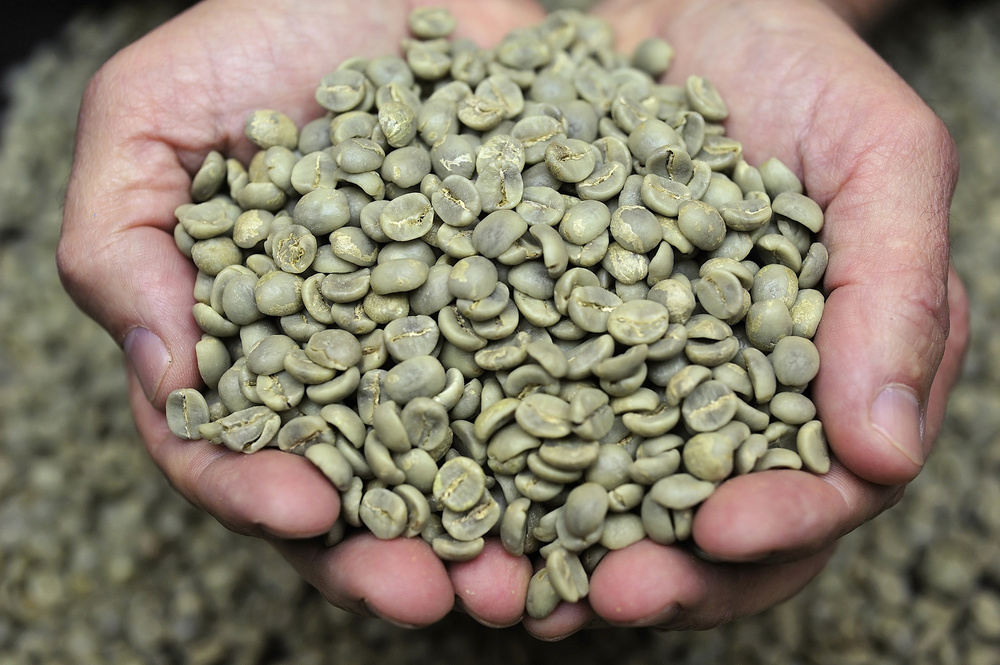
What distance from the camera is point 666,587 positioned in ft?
5.15

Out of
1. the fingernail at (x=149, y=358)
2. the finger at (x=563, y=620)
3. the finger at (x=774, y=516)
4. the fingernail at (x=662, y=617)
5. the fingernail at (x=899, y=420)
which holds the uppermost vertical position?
the fingernail at (x=899, y=420)

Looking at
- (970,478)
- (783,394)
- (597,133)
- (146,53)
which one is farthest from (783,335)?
(146,53)

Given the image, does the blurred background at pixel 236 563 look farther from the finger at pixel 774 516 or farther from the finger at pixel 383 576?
the finger at pixel 774 516

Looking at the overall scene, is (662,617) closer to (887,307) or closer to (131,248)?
(887,307)

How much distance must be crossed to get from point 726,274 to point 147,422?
1.46 meters

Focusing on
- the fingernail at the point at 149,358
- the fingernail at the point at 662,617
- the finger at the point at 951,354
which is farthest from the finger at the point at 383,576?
the finger at the point at 951,354

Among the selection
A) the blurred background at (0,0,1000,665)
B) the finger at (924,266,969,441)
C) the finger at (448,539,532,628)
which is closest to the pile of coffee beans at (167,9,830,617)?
the finger at (448,539,532,628)

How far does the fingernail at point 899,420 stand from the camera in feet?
5.27

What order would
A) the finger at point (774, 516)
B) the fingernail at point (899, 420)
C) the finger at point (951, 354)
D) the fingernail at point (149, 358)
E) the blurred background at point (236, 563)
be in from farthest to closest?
the blurred background at point (236, 563), the finger at point (951, 354), the fingernail at point (149, 358), the fingernail at point (899, 420), the finger at point (774, 516)

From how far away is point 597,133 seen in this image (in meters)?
2.20

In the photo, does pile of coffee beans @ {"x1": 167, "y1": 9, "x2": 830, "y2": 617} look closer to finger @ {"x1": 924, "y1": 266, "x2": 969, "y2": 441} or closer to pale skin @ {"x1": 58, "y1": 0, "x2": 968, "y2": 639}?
pale skin @ {"x1": 58, "y1": 0, "x2": 968, "y2": 639}

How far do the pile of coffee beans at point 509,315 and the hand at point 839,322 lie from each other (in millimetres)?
70

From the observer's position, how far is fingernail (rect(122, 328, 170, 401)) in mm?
1885

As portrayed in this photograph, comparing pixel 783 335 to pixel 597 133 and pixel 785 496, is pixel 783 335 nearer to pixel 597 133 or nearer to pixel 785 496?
Answer: pixel 785 496
